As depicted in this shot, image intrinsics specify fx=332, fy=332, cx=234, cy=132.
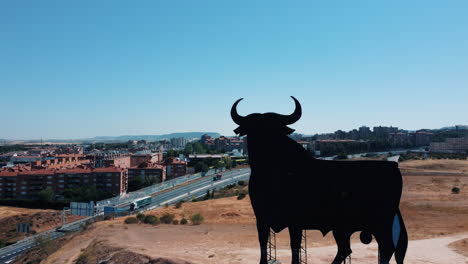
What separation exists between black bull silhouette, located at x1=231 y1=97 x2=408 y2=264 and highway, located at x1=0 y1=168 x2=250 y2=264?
114 ft

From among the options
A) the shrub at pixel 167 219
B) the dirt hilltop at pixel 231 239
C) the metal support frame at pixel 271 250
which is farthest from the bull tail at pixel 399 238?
the shrub at pixel 167 219

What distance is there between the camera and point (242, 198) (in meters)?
50.1

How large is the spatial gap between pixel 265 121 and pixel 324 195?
129 inches

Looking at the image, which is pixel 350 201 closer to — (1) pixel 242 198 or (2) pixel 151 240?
(2) pixel 151 240

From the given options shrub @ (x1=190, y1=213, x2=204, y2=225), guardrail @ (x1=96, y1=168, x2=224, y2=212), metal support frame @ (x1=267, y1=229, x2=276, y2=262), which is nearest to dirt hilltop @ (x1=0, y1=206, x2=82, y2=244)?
guardrail @ (x1=96, y1=168, x2=224, y2=212)

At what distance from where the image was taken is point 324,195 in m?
11.3

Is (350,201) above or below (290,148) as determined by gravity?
below

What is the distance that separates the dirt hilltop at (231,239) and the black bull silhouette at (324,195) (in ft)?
32.9

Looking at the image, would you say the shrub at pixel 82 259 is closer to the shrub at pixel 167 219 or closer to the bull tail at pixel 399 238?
the shrub at pixel 167 219

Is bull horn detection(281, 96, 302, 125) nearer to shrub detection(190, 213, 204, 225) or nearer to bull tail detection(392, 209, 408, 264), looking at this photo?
bull tail detection(392, 209, 408, 264)

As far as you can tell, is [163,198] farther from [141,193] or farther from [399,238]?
[399,238]

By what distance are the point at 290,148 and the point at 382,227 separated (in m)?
4.09

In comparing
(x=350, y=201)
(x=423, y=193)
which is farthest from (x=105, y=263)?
(x=423, y=193)

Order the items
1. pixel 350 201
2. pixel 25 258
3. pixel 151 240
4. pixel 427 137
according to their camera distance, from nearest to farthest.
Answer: pixel 350 201, pixel 151 240, pixel 25 258, pixel 427 137
